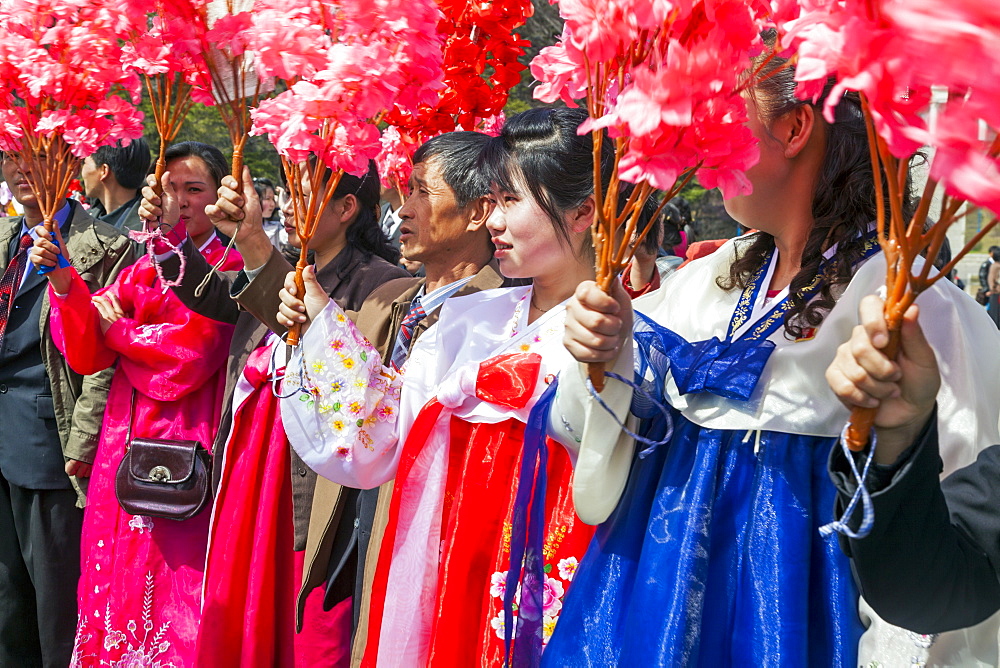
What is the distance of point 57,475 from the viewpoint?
329 centimetres

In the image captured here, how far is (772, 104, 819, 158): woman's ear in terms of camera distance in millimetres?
1424

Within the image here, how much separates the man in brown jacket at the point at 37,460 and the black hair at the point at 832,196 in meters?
2.65

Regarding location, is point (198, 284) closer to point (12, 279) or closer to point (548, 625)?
point (12, 279)

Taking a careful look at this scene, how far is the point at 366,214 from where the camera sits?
111 inches

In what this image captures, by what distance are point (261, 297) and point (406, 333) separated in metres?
0.41

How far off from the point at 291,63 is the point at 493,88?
975mm

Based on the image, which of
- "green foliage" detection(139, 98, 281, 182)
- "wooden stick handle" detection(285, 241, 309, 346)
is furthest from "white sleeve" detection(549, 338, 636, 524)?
"green foliage" detection(139, 98, 281, 182)

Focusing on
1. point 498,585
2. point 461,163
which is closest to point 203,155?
point 461,163

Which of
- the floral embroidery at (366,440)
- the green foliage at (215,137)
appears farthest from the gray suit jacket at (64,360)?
the green foliage at (215,137)

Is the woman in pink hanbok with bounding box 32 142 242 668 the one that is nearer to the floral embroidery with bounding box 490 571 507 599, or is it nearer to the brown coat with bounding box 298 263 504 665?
the brown coat with bounding box 298 263 504 665

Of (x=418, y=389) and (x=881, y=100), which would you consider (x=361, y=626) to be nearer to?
(x=418, y=389)

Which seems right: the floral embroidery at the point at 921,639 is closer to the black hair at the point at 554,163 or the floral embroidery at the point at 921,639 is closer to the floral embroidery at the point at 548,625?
the floral embroidery at the point at 548,625

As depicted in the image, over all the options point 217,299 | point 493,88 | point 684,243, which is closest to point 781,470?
point 493,88

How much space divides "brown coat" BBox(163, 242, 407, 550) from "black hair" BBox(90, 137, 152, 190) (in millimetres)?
1152
